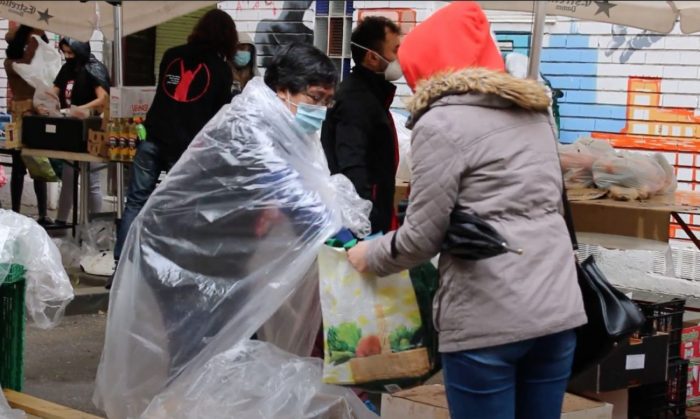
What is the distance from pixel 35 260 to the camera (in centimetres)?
445

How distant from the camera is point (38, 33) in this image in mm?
9859

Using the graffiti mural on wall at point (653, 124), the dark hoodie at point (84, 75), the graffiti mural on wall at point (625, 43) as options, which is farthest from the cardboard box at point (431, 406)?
the dark hoodie at point (84, 75)

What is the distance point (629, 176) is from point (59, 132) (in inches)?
183

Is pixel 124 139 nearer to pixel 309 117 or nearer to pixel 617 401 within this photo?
pixel 309 117

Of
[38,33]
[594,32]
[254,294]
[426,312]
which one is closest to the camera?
[426,312]

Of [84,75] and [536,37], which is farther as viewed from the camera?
[84,75]

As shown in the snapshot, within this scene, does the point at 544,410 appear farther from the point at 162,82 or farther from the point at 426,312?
the point at 162,82

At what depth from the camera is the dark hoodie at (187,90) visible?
6.65 meters

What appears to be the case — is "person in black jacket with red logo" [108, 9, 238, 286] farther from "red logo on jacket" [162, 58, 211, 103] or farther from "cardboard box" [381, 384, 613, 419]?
"cardboard box" [381, 384, 613, 419]

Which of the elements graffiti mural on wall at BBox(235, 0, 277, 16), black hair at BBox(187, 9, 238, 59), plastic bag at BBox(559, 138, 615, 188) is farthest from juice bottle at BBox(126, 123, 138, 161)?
graffiti mural on wall at BBox(235, 0, 277, 16)

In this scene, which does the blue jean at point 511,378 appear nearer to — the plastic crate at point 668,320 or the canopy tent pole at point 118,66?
the plastic crate at point 668,320

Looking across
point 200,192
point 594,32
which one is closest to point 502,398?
point 200,192

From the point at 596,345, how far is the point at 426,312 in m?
0.57

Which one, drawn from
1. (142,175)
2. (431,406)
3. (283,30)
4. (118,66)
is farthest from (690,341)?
(283,30)
